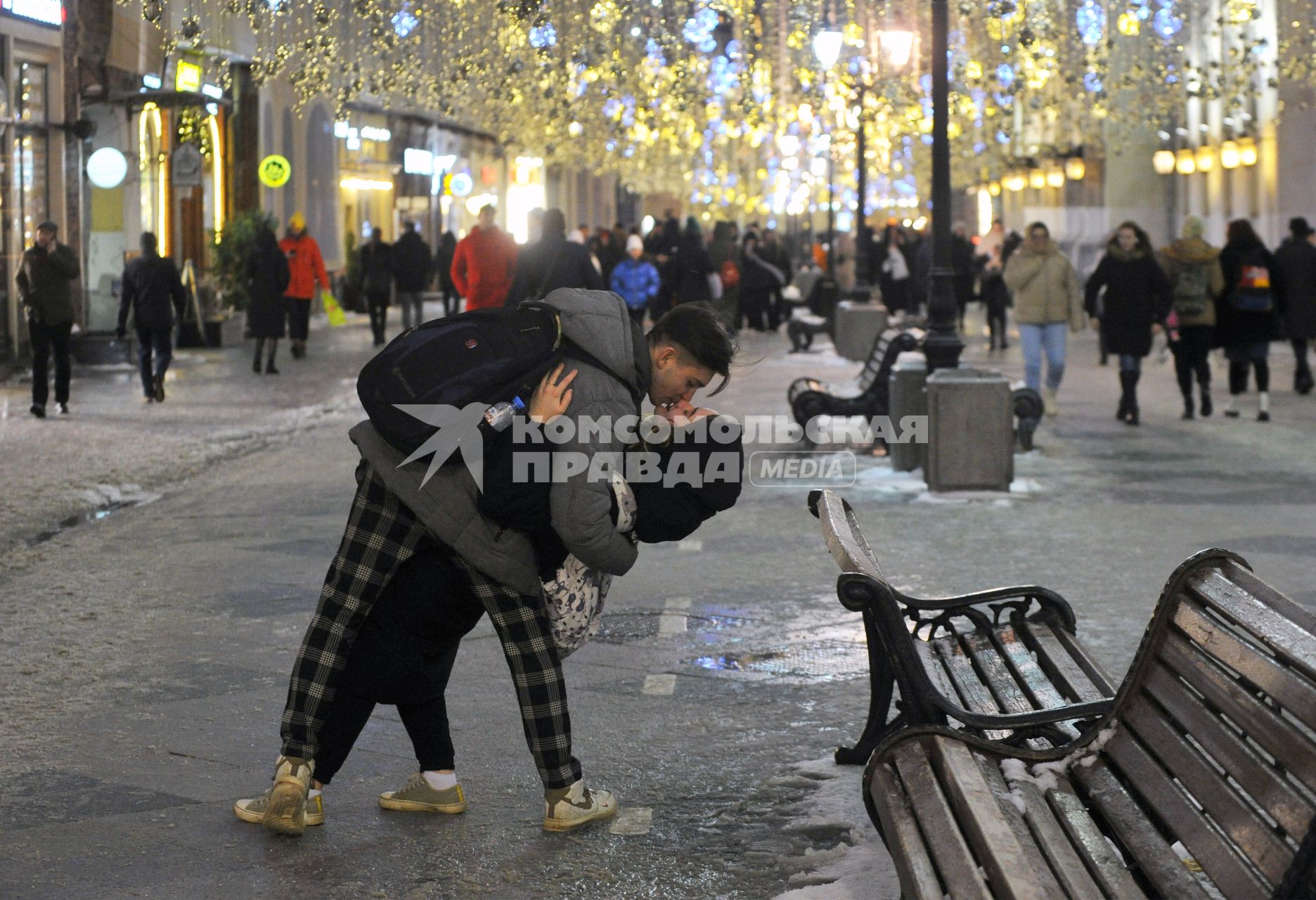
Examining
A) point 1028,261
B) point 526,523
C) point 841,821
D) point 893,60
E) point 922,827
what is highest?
point 893,60

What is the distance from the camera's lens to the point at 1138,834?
12.0ft

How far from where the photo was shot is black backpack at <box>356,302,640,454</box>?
4.57m

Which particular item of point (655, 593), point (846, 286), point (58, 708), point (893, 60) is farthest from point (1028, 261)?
point (846, 286)

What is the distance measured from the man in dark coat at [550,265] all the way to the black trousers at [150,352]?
11.8 ft

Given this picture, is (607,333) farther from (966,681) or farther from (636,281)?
(636,281)

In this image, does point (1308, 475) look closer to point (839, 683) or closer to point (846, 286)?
point (839, 683)

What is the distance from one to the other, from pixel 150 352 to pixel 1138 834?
15.6 metres

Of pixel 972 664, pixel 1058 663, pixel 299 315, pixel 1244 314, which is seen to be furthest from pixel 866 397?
pixel 299 315

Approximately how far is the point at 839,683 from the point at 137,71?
21635 mm

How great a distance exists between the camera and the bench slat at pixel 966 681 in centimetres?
479

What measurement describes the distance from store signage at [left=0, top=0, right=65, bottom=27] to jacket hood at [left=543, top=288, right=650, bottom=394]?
1887 cm

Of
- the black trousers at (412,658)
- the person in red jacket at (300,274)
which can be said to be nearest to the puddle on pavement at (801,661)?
the black trousers at (412,658)

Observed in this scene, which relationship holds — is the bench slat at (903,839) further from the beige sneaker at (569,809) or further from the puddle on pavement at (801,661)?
the puddle on pavement at (801,661)

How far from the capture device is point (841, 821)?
500 centimetres
